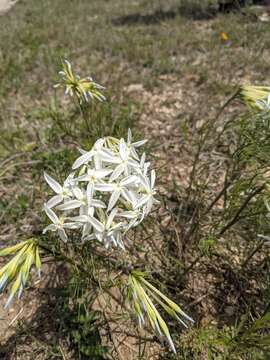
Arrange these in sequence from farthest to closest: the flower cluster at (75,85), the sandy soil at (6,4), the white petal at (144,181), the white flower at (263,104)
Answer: the sandy soil at (6,4)
the flower cluster at (75,85)
the white flower at (263,104)
the white petal at (144,181)

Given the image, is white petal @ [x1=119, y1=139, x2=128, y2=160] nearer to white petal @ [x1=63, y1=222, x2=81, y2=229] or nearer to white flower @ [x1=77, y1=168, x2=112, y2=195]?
white flower @ [x1=77, y1=168, x2=112, y2=195]

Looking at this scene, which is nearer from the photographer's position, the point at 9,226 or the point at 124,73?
the point at 9,226

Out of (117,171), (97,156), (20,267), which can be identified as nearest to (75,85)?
(97,156)

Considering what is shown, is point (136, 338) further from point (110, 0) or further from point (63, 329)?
point (110, 0)

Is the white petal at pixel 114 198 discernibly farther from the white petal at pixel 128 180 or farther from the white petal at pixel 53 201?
the white petal at pixel 53 201

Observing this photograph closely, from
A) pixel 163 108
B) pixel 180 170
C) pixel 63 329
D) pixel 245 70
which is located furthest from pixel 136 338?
pixel 245 70

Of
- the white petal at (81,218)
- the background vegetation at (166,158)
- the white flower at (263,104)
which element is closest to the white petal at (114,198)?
the white petal at (81,218)

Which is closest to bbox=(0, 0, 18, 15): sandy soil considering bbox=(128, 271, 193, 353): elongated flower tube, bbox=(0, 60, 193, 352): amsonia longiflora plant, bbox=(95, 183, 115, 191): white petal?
bbox=(0, 60, 193, 352): amsonia longiflora plant
